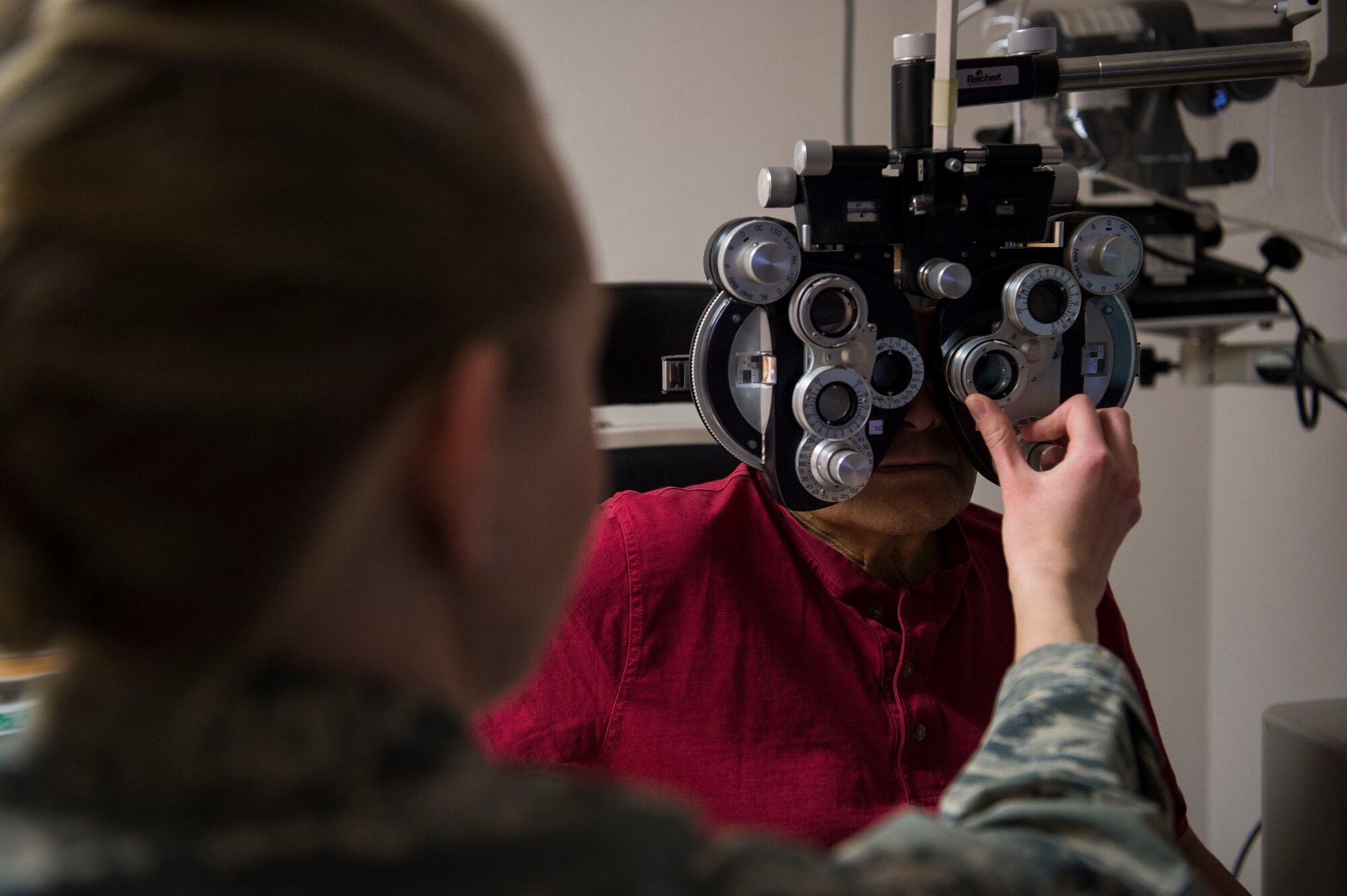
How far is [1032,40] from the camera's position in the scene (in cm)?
88

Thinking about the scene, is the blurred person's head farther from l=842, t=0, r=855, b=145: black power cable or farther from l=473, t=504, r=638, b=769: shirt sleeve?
l=842, t=0, r=855, b=145: black power cable

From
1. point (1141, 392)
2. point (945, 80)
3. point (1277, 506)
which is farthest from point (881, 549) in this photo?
point (1141, 392)

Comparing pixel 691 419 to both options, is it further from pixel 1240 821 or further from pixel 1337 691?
pixel 1240 821

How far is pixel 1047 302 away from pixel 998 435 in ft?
0.45

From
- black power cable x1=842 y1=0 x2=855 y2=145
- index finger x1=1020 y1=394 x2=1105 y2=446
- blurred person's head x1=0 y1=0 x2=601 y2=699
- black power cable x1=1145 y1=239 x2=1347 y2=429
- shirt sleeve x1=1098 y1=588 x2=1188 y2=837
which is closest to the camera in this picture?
blurred person's head x1=0 y1=0 x2=601 y2=699

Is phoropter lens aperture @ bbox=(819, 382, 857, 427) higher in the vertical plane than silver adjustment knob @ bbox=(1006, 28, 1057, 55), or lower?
lower

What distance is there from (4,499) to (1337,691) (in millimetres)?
1699

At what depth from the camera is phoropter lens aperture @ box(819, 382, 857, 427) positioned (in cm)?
81

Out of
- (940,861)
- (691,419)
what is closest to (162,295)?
(940,861)

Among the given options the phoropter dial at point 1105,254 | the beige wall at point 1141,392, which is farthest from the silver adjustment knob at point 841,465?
the beige wall at point 1141,392

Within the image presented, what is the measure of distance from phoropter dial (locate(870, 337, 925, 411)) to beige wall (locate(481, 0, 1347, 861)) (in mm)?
979

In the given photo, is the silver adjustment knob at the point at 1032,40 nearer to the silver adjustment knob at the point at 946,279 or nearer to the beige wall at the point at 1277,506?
the silver adjustment knob at the point at 946,279

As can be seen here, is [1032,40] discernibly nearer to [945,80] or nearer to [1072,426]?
[945,80]

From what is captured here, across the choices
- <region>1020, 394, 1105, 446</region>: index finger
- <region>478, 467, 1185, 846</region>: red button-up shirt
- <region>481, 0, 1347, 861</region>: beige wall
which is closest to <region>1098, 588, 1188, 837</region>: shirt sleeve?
<region>478, 467, 1185, 846</region>: red button-up shirt
